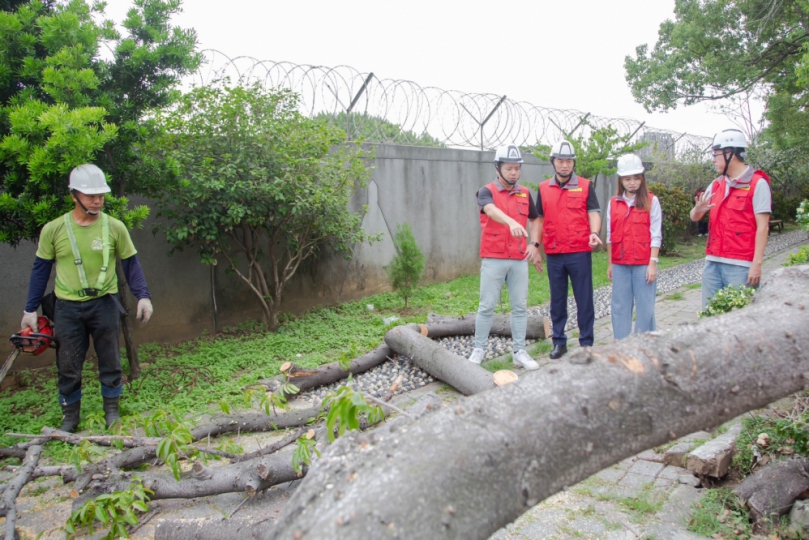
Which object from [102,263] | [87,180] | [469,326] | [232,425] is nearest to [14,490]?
[232,425]

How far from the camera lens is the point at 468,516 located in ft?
3.08

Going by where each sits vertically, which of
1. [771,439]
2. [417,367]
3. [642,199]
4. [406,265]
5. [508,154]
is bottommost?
[417,367]

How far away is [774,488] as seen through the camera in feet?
7.95

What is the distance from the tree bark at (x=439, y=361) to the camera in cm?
400

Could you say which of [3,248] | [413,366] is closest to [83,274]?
[3,248]

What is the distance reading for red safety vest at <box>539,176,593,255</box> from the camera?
15.4 feet

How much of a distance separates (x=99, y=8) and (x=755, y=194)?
5595mm

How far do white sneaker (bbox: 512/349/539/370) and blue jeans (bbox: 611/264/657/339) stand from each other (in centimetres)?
76

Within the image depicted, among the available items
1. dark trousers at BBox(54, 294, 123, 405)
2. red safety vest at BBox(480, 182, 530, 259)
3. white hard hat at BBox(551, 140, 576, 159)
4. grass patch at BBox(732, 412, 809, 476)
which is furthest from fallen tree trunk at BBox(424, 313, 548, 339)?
dark trousers at BBox(54, 294, 123, 405)

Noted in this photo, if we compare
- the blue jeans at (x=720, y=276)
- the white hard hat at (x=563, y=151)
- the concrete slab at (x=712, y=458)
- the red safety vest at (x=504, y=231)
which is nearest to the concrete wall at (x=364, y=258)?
the red safety vest at (x=504, y=231)

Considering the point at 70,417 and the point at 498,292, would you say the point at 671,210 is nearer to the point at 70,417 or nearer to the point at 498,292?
the point at 498,292

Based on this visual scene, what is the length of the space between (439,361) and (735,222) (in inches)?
101

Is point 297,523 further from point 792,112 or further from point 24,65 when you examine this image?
point 792,112

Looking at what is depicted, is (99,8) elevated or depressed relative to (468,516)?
elevated
